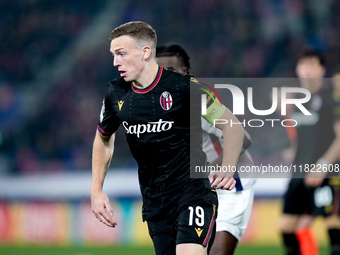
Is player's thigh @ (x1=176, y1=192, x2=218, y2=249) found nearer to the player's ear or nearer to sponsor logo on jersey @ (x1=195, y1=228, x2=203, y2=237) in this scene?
sponsor logo on jersey @ (x1=195, y1=228, x2=203, y2=237)

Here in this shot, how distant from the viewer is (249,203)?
4840 millimetres

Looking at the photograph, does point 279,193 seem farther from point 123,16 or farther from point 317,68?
point 123,16

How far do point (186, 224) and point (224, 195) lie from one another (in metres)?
1.12

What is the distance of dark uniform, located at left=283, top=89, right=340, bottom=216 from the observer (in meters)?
6.10

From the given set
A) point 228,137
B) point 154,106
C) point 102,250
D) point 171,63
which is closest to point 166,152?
point 154,106

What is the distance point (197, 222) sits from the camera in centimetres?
375

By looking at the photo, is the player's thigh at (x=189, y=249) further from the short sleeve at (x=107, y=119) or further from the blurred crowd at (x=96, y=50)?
the blurred crowd at (x=96, y=50)

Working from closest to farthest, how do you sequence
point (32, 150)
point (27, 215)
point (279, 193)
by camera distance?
1. point (279, 193)
2. point (27, 215)
3. point (32, 150)

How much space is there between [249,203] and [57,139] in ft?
29.9

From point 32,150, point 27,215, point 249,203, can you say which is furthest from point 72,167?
point 249,203

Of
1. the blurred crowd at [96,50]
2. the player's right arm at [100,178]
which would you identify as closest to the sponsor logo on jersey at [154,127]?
the player's right arm at [100,178]

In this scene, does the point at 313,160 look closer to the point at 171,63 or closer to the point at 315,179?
the point at 315,179

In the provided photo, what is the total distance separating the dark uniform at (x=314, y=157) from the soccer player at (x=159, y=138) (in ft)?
8.31

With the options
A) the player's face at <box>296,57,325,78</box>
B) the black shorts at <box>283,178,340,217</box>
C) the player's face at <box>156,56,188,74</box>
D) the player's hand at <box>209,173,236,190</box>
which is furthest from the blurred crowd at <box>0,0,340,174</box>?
the player's hand at <box>209,173,236,190</box>
